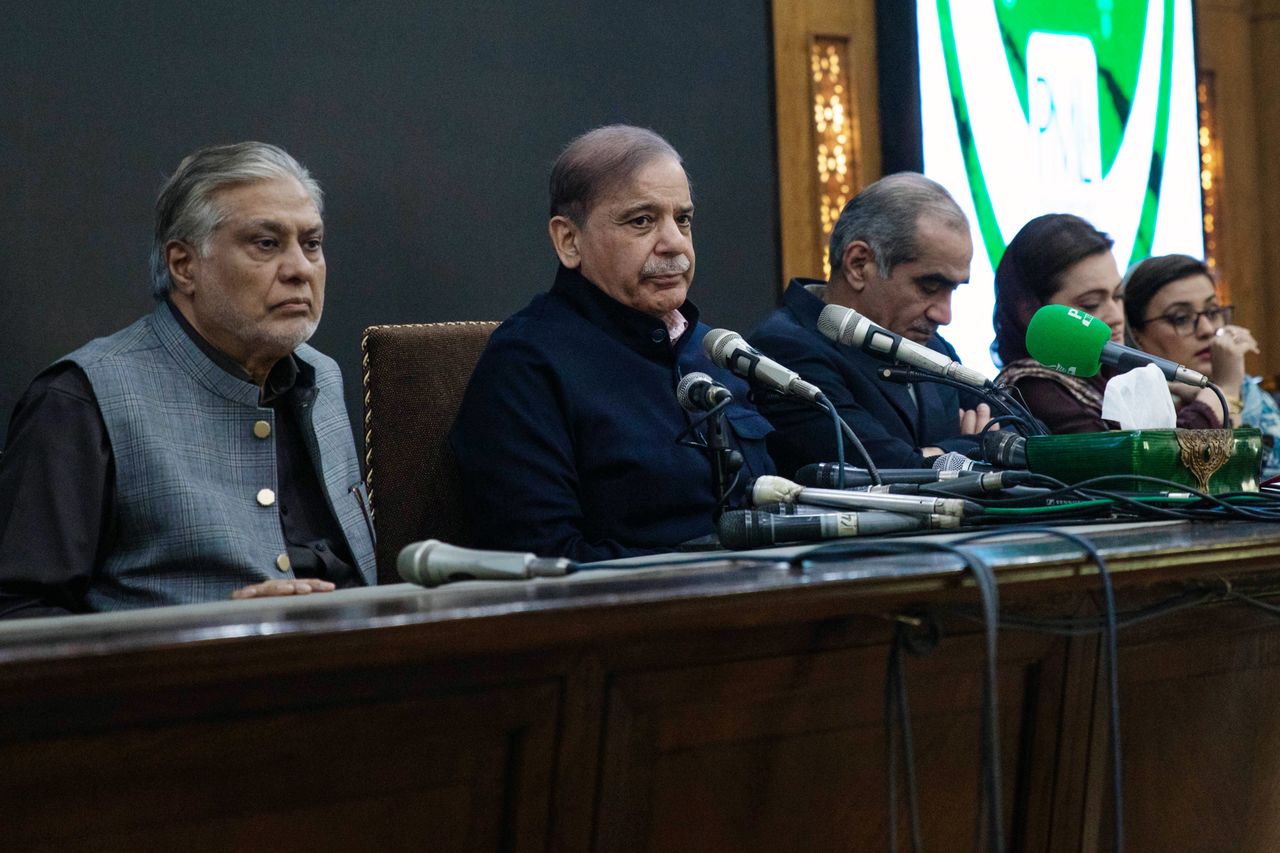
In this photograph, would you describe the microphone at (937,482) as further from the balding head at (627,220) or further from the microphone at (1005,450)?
the balding head at (627,220)

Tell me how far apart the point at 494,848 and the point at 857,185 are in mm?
2838

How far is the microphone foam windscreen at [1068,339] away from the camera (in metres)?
1.95

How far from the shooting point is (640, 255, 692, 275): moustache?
7.43 feet

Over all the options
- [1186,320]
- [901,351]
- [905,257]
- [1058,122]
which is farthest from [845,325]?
[1058,122]

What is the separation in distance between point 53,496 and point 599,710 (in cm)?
103

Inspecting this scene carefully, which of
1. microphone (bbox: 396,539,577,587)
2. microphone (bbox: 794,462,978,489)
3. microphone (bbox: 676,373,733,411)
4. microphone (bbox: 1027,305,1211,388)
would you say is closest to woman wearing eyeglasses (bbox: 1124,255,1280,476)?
microphone (bbox: 1027,305,1211,388)

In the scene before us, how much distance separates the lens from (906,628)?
Answer: 3.58ft

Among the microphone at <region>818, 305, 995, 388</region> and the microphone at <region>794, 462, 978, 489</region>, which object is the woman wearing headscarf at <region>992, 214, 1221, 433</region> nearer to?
the microphone at <region>818, 305, 995, 388</region>

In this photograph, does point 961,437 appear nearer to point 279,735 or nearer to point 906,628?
point 906,628

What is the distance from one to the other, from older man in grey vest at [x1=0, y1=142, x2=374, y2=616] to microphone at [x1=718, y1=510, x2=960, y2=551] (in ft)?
1.50

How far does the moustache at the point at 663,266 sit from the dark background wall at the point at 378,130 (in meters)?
0.68

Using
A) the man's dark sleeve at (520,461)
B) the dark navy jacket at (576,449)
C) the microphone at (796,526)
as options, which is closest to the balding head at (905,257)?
the dark navy jacket at (576,449)

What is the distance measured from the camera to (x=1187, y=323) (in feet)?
11.3

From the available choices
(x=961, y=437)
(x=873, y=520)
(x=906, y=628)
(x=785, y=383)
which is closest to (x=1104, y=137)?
(x=961, y=437)
